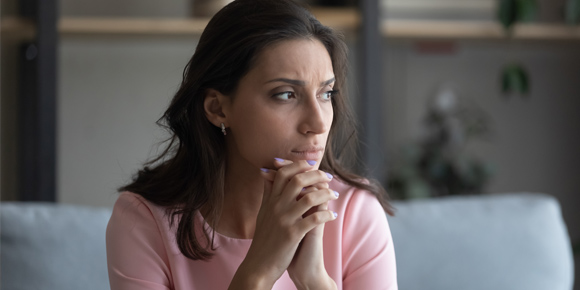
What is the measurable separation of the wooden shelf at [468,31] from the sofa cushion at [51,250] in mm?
1232

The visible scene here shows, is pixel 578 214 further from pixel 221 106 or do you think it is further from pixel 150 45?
pixel 221 106

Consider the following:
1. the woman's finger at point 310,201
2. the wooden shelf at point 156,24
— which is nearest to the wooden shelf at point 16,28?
the wooden shelf at point 156,24

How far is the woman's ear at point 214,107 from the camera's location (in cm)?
108

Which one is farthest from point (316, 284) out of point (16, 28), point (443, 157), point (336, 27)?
point (443, 157)

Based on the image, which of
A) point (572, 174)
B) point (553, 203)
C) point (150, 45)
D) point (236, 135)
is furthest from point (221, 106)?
point (572, 174)

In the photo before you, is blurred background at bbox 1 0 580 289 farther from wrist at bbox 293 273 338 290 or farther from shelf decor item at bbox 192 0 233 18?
wrist at bbox 293 273 338 290

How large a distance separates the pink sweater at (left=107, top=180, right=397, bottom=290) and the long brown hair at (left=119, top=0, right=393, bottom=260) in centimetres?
3

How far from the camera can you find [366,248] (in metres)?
1.17

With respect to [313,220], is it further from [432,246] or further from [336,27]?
[336,27]

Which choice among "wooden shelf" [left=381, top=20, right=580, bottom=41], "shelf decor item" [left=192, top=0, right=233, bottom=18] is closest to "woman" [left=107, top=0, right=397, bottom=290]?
"shelf decor item" [left=192, top=0, right=233, bottom=18]

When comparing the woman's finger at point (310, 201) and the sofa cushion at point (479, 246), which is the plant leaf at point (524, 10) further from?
the woman's finger at point (310, 201)

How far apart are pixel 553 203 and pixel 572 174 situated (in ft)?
4.28

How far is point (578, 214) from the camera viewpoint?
278 centimetres

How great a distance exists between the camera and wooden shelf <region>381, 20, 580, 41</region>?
7.15ft
